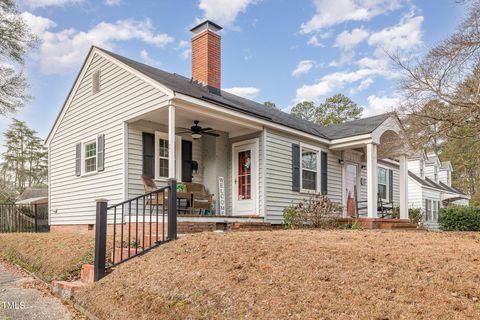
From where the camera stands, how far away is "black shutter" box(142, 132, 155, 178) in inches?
377

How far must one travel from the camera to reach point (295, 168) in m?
11.1

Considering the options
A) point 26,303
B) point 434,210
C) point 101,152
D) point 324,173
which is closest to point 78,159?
point 101,152

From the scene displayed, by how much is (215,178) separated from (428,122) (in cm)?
549

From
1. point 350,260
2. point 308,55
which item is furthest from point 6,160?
point 350,260

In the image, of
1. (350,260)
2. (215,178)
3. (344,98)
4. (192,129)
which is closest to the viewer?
(350,260)

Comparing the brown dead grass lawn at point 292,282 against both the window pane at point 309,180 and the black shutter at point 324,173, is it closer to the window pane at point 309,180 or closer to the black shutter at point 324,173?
the window pane at point 309,180

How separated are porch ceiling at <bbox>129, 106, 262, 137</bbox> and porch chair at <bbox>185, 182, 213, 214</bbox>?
1.59 m

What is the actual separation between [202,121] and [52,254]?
4.70 m

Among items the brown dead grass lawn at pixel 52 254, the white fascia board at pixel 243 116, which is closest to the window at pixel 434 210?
the white fascia board at pixel 243 116

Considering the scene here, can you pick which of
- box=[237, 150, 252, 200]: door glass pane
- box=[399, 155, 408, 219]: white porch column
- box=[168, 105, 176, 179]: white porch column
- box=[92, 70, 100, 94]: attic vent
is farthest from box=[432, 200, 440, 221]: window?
box=[92, 70, 100, 94]: attic vent

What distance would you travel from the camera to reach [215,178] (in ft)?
35.4

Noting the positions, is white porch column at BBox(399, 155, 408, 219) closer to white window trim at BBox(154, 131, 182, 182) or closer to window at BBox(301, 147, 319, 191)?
window at BBox(301, 147, 319, 191)

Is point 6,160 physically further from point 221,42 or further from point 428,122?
point 428,122

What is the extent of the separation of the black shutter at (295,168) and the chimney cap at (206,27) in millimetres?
→ 4225
